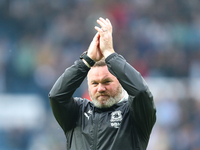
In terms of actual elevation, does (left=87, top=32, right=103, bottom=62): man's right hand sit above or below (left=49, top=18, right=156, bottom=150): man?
above

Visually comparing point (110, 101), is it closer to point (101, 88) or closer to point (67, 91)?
point (101, 88)

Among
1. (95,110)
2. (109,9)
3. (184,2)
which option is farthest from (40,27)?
(95,110)

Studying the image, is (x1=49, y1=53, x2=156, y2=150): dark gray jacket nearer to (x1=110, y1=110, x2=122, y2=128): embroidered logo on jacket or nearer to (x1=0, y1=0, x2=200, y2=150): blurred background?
(x1=110, y1=110, x2=122, y2=128): embroidered logo on jacket

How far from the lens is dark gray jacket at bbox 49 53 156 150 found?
272cm

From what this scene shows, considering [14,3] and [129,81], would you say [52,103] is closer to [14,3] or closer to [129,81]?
[129,81]

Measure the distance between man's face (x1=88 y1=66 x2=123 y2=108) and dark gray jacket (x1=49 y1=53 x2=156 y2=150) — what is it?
70mm

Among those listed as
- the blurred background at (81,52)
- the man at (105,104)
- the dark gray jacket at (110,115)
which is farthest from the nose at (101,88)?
the blurred background at (81,52)

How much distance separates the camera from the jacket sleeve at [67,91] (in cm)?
288

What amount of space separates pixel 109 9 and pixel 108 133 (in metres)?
7.54

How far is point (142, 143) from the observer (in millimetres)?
2912

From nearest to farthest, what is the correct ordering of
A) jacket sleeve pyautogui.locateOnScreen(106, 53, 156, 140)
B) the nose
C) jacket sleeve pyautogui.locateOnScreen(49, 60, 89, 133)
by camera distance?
jacket sleeve pyautogui.locateOnScreen(106, 53, 156, 140), jacket sleeve pyautogui.locateOnScreen(49, 60, 89, 133), the nose

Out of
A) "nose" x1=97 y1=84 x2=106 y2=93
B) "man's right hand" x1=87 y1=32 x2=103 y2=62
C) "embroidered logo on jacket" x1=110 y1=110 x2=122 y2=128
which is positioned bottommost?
"embroidered logo on jacket" x1=110 y1=110 x2=122 y2=128

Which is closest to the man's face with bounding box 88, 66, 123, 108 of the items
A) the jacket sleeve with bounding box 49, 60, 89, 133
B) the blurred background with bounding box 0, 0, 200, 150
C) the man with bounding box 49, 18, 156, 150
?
the man with bounding box 49, 18, 156, 150

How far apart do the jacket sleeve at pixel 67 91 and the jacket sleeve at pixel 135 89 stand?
27 centimetres
